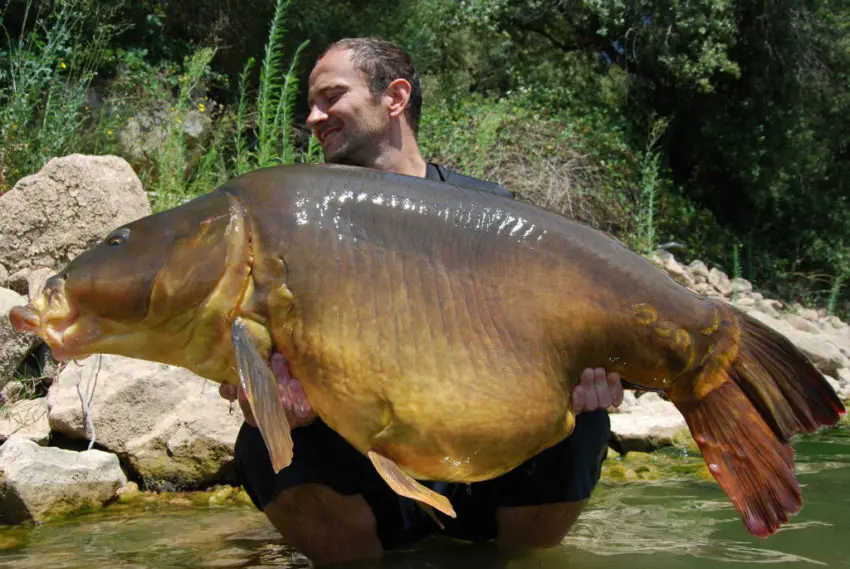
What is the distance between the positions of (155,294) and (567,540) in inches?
69.5

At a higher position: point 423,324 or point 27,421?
point 423,324

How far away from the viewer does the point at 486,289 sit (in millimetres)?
2123

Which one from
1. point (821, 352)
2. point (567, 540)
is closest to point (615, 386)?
point (567, 540)

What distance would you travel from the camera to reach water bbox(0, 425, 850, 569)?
2826 mm

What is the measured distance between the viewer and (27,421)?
14.2ft

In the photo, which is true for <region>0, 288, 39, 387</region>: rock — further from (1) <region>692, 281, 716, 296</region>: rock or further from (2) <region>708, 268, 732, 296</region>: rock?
(2) <region>708, 268, 732, 296</region>: rock

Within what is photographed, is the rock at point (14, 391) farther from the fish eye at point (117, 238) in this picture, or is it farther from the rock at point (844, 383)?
the rock at point (844, 383)

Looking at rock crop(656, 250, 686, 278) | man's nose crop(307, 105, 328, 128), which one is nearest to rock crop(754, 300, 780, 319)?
rock crop(656, 250, 686, 278)

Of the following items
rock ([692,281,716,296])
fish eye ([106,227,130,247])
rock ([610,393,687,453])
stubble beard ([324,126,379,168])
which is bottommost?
rock ([610,393,687,453])

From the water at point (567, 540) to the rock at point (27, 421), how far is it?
72 cm

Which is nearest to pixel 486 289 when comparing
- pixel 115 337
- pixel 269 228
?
pixel 269 228

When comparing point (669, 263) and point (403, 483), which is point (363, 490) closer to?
point (403, 483)

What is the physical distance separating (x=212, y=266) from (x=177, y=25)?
903cm

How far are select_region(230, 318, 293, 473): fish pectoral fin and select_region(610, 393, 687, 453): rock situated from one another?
10.7 feet
